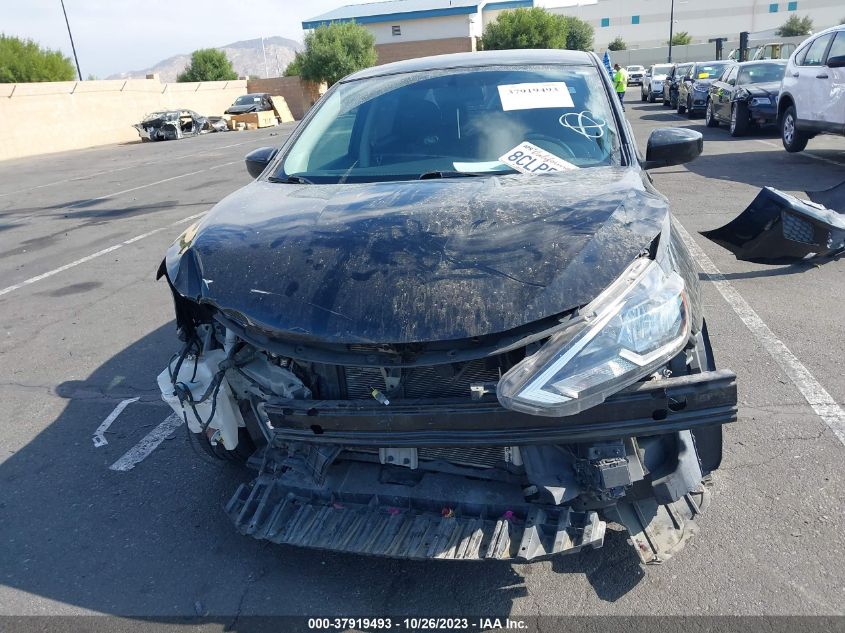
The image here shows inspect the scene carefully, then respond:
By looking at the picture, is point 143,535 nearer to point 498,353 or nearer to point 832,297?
point 498,353

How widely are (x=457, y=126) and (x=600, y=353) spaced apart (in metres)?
1.87

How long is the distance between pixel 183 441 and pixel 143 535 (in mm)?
840

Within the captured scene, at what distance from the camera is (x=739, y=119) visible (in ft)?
50.1

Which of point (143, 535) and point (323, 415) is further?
point (143, 535)

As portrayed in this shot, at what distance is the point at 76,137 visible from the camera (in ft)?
112

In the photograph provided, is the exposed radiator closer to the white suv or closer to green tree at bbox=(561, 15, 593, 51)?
the white suv

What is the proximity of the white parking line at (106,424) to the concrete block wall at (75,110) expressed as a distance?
30933 millimetres

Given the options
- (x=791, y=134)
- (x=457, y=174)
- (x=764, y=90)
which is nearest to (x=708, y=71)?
(x=764, y=90)

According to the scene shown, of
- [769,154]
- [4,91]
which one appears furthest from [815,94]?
[4,91]

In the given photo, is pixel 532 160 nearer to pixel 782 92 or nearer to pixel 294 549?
pixel 294 549

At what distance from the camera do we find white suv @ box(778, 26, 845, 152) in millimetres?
10367

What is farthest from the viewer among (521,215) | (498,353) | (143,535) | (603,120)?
(603,120)

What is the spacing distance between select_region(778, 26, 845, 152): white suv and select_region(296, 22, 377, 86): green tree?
37.7 metres

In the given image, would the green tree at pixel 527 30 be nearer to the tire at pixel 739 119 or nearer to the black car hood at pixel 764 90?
the tire at pixel 739 119
